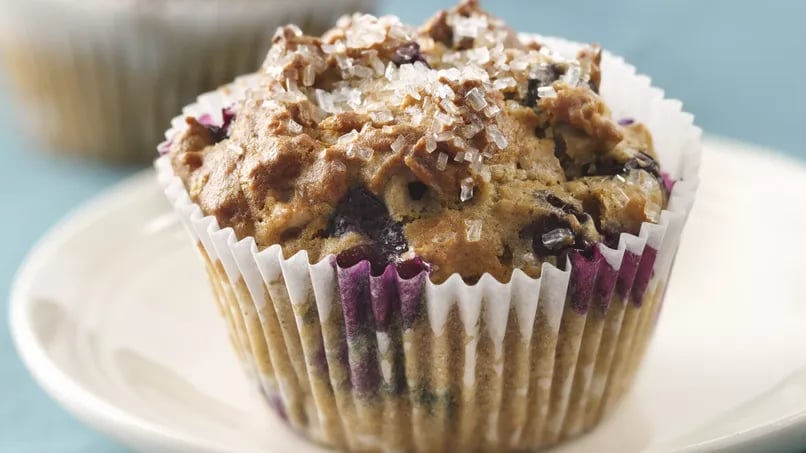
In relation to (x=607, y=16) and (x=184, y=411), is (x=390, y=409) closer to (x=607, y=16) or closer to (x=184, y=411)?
(x=184, y=411)

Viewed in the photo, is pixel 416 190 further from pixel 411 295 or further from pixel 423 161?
pixel 411 295

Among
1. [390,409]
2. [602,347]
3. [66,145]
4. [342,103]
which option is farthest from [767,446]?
[66,145]

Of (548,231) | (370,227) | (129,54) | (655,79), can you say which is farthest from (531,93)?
(129,54)

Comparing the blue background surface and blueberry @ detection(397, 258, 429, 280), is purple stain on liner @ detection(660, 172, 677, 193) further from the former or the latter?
the blue background surface

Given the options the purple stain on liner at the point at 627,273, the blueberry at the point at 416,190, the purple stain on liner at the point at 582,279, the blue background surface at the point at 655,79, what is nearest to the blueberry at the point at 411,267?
the blueberry at the point at 416,190

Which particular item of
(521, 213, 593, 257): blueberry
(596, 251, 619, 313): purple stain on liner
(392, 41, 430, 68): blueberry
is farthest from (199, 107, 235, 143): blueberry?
(596, 251, 619, 313): purple stain on liner

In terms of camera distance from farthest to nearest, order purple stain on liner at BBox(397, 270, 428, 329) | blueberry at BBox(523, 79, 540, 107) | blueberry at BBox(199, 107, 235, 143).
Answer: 1. blueberry at BBox(199, 107, 235, 143)
2. blueberry at BBox(523, 79, 540, 107)
3. purple stain on liner at BBox(397, 270, 428, 329)
